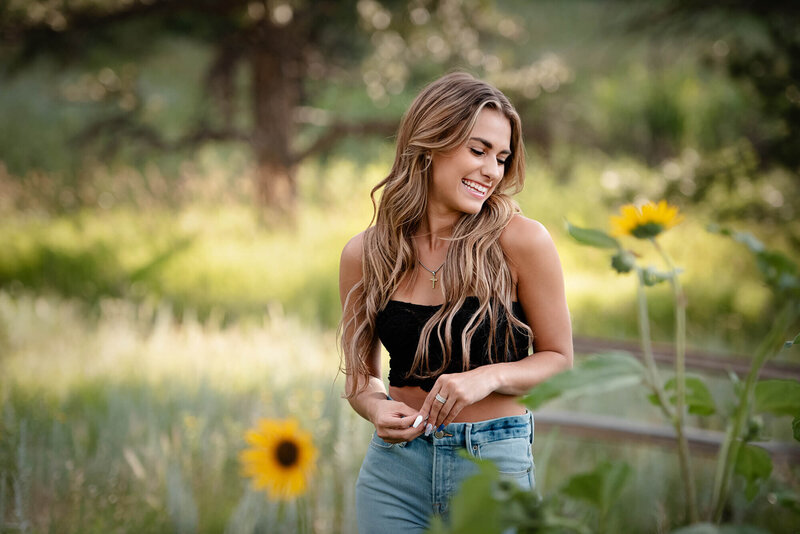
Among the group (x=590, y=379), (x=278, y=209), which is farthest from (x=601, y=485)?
(x=278, y=209)

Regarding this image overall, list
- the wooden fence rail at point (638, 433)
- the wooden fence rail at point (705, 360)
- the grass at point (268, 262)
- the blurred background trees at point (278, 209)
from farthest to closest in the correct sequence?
the grass at point (268, 262) → the wooden fence rail at point (705, 360) → the blurred background trees at point (278, 209) → the wooden fence rail at point (638, 433)

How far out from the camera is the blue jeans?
4.35ft

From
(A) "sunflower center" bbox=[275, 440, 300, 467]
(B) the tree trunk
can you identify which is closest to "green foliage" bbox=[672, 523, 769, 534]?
(A) "sunflower center" bbox=[275, 440, 300, 467]

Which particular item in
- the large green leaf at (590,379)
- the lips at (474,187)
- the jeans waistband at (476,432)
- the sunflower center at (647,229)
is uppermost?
the lips at (474,187)

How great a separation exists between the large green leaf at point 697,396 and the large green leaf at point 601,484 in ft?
0.49

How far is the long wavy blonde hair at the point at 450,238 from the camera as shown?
4.52ft

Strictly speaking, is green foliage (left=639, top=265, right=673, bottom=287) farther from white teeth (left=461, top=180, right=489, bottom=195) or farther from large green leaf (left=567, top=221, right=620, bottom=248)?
white teeth (left=461, top=180, right=489, bottom=195)

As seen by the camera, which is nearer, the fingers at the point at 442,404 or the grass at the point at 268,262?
the fingers at the point at 442,404

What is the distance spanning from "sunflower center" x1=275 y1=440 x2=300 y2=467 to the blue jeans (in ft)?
0.60

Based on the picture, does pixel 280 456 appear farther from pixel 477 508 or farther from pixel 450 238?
pixel 477 508

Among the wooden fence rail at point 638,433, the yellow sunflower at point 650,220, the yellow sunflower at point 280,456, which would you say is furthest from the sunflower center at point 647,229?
the wooden fence rail at point 638,433

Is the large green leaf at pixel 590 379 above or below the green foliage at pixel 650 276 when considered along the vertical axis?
below

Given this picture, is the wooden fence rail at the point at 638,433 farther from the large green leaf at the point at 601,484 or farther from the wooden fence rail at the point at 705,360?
the large green leaf at the point at 601,484

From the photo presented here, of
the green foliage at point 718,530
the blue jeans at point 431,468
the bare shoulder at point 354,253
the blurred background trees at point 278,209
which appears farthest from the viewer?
the blurred background trees at point 278,209
